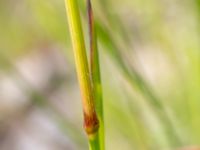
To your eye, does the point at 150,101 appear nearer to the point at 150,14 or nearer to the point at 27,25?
the point at 150,14

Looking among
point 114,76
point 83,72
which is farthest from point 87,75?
point 114,76

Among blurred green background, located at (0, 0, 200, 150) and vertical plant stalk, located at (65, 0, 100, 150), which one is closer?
vertical plant stalk, located at (65, 0, 100, 150)

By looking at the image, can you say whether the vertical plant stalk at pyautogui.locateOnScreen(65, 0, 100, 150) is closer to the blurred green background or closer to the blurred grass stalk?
the blurred grass stalk

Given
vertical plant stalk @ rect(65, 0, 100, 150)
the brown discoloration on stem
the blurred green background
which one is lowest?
the blurred green background

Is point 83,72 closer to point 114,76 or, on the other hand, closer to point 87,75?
point 87,75

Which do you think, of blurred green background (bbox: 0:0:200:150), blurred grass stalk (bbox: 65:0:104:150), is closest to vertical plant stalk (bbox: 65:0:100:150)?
blurred grass stalk (bbox: 65:0:104:150)

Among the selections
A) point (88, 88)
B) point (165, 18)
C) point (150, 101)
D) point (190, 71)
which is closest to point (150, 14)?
point (165, 18)

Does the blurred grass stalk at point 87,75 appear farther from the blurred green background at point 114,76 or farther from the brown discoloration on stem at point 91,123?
the blurred green background at point 114,76

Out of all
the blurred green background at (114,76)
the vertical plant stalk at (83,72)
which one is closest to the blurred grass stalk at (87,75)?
the vertical plant stalk at (83,72)
